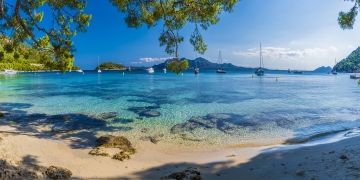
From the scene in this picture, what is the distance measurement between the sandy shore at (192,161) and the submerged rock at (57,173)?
0.34 m

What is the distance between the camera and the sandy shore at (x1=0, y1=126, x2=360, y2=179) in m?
11.6

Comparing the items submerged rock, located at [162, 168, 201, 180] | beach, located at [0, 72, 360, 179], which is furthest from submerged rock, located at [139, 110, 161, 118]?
submerged rock, located at [162, 168, 201, 180]

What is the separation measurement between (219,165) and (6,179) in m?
7.72

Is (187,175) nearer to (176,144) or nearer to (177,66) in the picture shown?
(176,144)

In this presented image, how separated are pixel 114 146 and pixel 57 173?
4.78m

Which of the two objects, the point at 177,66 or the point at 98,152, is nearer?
the point at 98,152

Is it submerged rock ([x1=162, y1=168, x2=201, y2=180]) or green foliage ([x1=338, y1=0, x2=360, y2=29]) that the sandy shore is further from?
green foliage ([x1=338, y1=0, x2=360, y2=29])

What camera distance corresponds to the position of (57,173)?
11.6 metres

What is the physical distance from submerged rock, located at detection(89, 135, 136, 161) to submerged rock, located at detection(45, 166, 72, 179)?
2850 mm

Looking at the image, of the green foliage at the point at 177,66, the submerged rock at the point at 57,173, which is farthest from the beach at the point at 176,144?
the green foliage at the point at 177,66

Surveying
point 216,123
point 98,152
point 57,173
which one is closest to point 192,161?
point 98,152

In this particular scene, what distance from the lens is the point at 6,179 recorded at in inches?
381

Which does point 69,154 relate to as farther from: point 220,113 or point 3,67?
point 3,67

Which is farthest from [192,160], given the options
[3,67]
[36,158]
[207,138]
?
[3,67]
